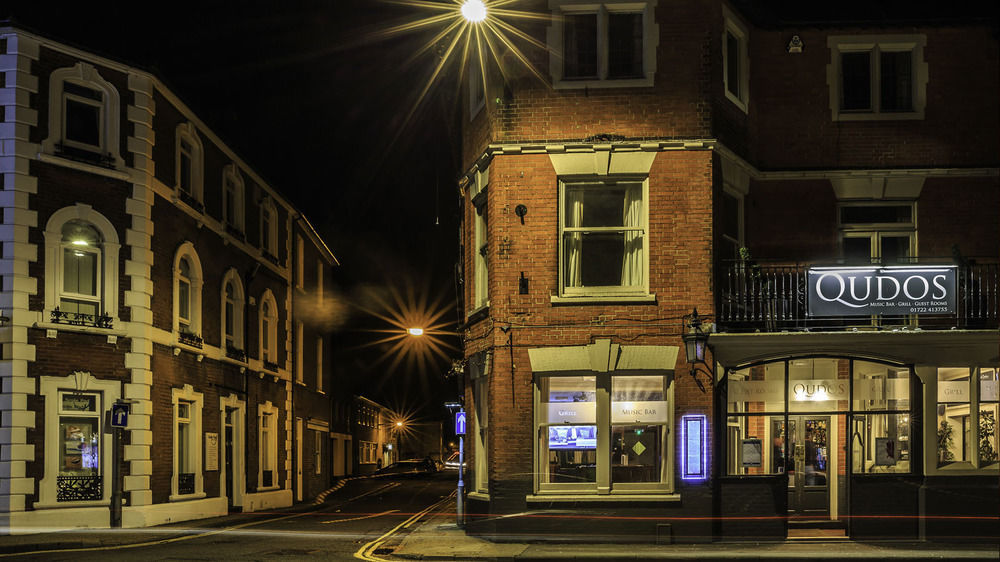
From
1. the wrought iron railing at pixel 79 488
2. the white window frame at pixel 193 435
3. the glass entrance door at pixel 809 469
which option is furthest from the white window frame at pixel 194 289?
the glass entrance door at pixel 809 469

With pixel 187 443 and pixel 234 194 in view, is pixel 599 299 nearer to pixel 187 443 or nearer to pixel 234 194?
pixel 187 443

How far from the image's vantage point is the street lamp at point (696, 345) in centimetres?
1681

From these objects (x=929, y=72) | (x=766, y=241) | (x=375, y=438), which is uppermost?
(x=929, y=72)

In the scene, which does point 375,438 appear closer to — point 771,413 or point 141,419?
point 141,419

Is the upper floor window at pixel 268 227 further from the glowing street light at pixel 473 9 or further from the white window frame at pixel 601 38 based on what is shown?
the glowing street light at pixel 473 9

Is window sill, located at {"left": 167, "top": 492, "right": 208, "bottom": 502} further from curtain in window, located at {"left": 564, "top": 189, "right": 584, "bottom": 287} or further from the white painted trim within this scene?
curtain in window, located at {"left": 564, "top": 189, "right": 584, "bottom": 287}

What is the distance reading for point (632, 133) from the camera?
57.6 ft

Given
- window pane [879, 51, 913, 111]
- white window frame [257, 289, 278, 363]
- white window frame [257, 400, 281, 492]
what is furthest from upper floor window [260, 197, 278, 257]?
window pane [879, 51, 913, 111]

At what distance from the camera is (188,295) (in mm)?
26422

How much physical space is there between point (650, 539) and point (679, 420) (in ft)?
6.48

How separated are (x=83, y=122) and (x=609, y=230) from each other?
39.4 feet

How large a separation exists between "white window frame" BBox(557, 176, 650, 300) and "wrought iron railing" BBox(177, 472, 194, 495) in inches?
475

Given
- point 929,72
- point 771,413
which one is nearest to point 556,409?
point 771,413

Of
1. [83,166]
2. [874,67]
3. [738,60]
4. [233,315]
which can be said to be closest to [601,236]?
[738,60]
